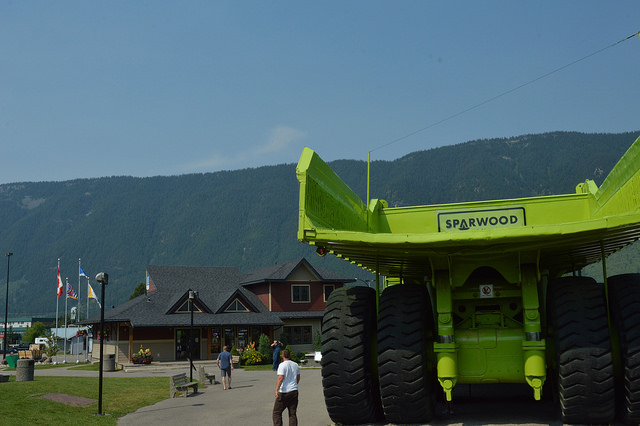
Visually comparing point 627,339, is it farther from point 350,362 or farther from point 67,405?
point 67,405

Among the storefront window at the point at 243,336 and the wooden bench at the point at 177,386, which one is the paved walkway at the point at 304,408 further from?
the storefront window at the point at 243,336

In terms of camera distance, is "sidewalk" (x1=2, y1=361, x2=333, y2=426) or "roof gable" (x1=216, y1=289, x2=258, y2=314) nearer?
"sidewalk" (x1=2, y1=361, x2=333, y2=426)

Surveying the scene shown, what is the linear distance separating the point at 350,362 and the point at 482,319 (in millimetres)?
1746

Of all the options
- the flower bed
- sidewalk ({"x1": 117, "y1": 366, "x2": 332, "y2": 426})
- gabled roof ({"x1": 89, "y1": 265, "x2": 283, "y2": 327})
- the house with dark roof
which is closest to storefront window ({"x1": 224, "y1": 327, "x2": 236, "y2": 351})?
the house with dark roof

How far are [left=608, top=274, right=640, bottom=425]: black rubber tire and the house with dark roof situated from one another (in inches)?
1261

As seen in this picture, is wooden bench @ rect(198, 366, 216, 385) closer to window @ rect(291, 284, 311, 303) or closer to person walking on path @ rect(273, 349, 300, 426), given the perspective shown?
person walking on path @ rect(273, 349, 300, 426)

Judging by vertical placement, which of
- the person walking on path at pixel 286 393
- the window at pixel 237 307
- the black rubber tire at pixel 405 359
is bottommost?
the person walking on path at pixel 286 393

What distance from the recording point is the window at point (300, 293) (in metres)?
46.5

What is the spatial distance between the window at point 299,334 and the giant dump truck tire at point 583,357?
39821 mm

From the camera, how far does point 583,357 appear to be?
261 inches

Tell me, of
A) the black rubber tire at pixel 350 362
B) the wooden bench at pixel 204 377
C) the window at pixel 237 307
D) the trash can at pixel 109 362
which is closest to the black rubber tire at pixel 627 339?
the black rubber tire at pixel 350 362

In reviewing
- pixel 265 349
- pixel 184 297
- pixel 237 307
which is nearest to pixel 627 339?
pixel 265 349

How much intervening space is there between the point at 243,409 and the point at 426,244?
9.67m

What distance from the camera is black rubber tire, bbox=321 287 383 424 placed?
741cm
